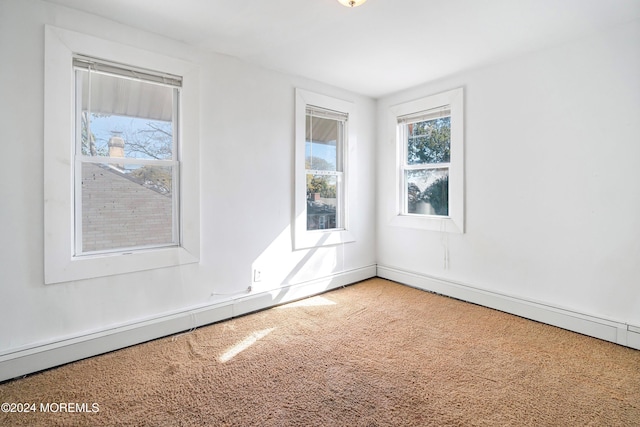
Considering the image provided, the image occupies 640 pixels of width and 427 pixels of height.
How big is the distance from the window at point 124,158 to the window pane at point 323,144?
1.49 metres

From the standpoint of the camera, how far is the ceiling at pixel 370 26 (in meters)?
2.20

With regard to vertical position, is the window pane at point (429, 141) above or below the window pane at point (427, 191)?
above

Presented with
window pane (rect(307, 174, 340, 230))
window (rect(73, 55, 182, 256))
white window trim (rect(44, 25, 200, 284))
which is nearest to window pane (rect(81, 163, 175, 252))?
window (rect(73, 55, 182, 256))

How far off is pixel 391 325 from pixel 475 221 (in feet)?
4.91

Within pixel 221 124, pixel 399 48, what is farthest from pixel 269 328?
pixel 399 48

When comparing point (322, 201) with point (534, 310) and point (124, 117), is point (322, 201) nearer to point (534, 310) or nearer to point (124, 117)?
point (124, 117)

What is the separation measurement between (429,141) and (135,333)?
11.9 feet

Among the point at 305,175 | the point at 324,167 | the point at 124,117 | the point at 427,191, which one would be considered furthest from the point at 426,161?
the point at 124,117

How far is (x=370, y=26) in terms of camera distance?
8.09ft

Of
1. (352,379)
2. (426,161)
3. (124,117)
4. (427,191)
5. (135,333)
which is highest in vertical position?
(124,117)

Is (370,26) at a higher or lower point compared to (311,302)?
higher

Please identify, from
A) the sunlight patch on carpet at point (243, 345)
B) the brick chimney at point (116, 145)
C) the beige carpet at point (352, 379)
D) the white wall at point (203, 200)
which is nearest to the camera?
the beige carpet at point (352, 379)

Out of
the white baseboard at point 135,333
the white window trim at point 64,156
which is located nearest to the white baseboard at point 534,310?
the white baseboard at point 135,333

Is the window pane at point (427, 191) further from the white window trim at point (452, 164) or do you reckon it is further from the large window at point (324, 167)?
the large window at point (324, 167)
